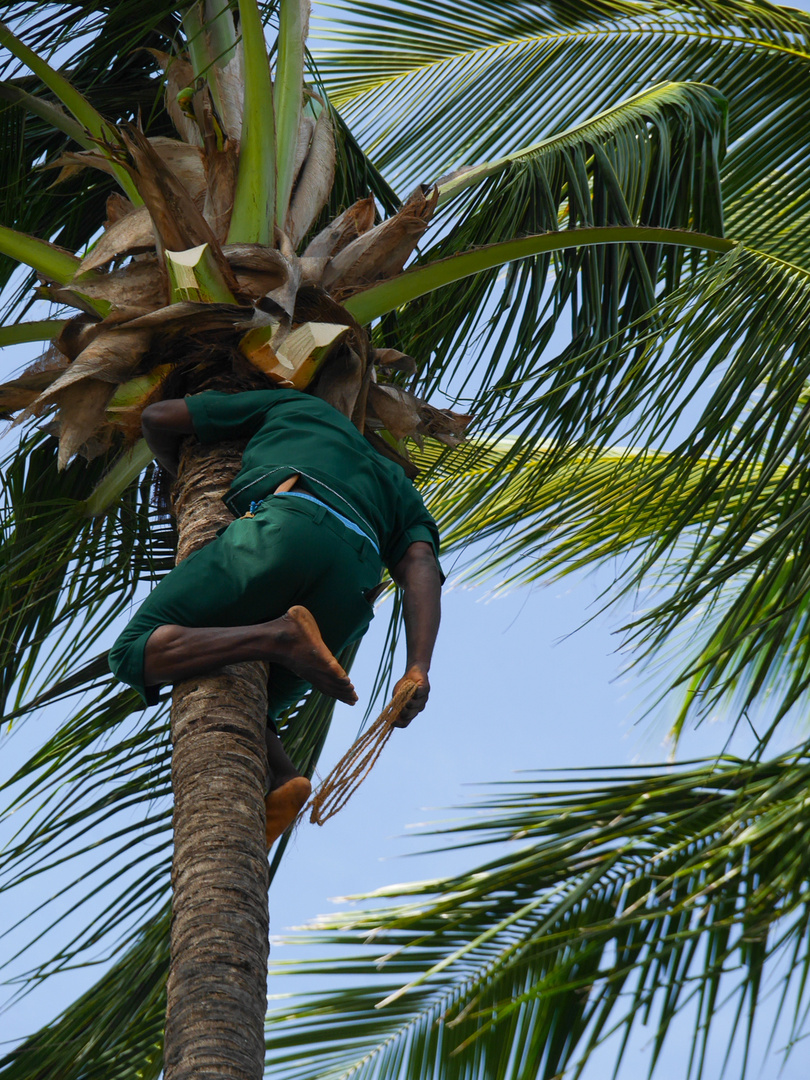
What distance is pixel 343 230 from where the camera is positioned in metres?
3.35

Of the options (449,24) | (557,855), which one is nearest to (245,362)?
(557,855)

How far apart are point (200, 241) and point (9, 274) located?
1380 millimetres

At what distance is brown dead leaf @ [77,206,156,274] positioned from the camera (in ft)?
10.1

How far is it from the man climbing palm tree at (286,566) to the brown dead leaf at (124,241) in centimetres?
46

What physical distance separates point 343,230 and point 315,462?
89cm

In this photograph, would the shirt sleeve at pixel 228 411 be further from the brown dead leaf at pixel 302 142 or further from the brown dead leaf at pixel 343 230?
the brown dead leaf at pixel 302 142

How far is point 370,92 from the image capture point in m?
5.95

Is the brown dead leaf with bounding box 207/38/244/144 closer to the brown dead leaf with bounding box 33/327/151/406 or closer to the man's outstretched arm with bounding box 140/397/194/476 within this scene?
the brown dead leaf with bounding box 33/327/151/406

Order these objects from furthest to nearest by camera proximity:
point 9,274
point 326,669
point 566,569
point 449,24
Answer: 1. point 449,24
2. point 566,569
3. point 9,274
4. point 326,669

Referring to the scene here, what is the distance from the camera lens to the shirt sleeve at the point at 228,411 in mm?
2811

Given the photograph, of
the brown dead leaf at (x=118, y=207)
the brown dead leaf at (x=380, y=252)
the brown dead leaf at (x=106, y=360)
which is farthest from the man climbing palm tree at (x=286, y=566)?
the brown dead leaf at (x=118, y=207)

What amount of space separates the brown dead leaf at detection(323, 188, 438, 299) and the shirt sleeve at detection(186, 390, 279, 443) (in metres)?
0.49

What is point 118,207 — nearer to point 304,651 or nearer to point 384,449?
point 384,449

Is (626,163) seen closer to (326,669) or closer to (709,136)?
(709,136)
